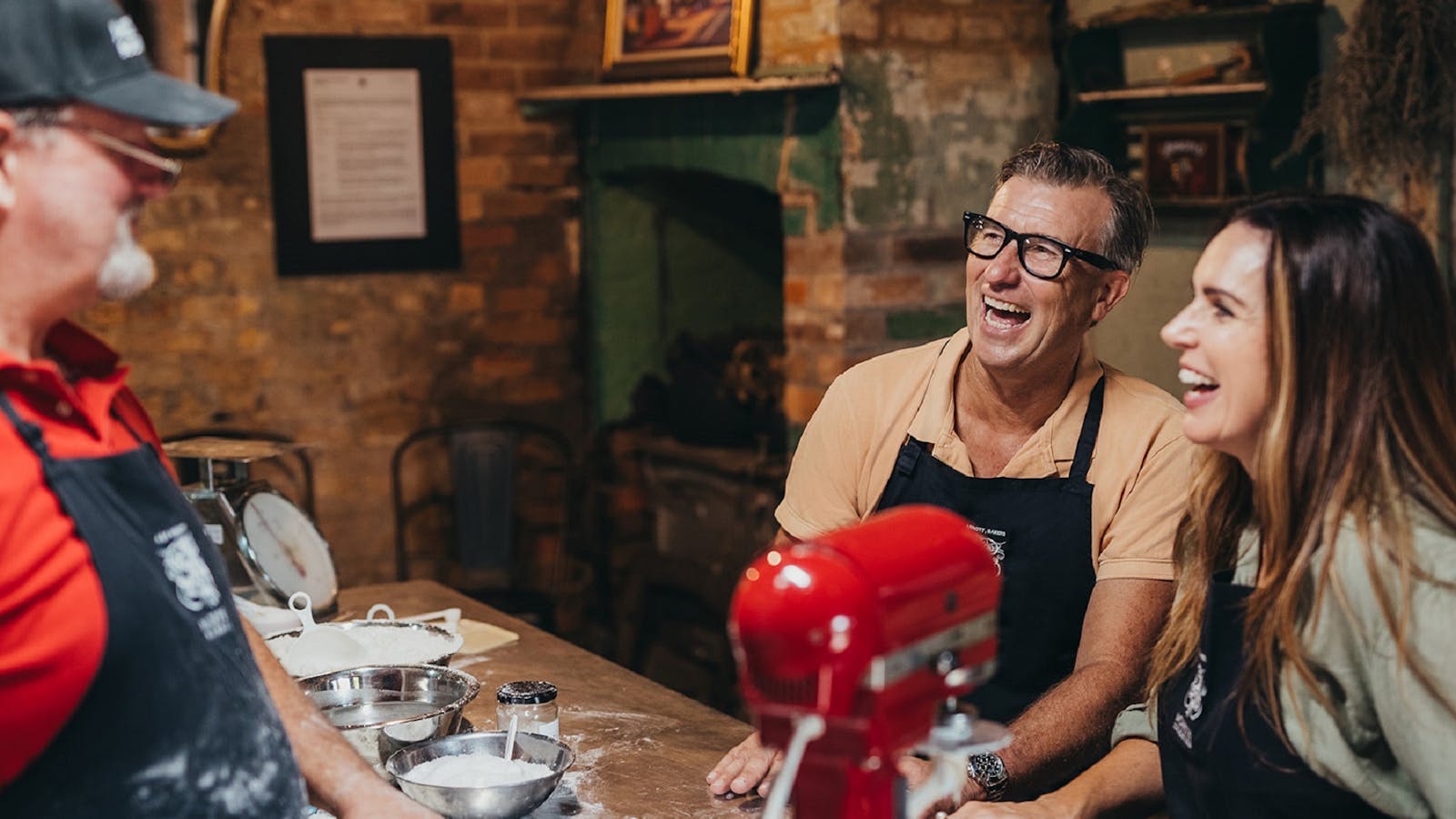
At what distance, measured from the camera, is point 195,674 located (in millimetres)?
1529

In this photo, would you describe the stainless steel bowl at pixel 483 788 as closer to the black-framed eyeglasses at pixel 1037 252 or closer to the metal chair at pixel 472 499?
the black-framed eyeglasses at pixel 1037 252

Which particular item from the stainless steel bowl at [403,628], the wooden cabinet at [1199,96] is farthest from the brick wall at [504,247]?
the stainless steel bowl at [403,628]

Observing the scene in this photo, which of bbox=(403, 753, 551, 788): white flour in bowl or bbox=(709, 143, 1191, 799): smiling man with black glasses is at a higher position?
bbox=(709, 143, 1191, 799): smiling man with black glasses

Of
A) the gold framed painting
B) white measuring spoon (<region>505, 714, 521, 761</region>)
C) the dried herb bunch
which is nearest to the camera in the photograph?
white measuring spoon (<region>505, 714, 521, 761</region>)

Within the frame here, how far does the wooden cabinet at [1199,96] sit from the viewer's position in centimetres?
371

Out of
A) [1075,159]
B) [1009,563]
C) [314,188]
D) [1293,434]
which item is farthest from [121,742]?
[314,188]

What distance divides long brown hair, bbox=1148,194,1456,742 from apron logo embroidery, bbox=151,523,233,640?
1122 millimetres

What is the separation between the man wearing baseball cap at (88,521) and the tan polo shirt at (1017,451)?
1.24m

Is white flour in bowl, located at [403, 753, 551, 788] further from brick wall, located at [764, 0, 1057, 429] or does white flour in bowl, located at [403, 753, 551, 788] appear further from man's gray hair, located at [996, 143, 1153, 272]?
brick wall, located at [764, 0, 1057, 429]

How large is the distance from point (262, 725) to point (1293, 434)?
1.15 metres

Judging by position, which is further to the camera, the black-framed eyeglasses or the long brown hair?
the black-framed eyeglasses

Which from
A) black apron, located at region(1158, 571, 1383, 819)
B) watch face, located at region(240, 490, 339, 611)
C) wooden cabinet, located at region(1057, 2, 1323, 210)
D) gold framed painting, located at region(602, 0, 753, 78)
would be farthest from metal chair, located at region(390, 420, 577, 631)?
black apron, located at region(1158, 571, 1383, 819)

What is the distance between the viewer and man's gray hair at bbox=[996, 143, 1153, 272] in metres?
2.52

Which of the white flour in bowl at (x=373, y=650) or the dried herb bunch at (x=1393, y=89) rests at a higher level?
the dried herb bunch at (x=1393, y=89)
